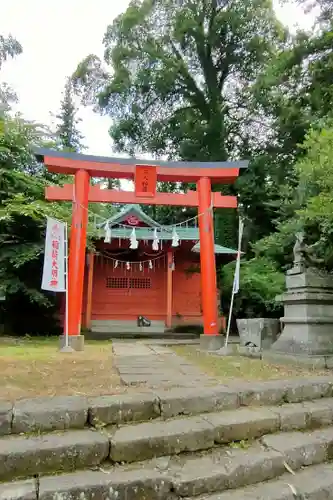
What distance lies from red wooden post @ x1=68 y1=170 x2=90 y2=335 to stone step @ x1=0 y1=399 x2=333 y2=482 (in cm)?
570

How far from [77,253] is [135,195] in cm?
197

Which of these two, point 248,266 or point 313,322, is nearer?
point 313,322

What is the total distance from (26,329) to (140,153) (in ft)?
43.9

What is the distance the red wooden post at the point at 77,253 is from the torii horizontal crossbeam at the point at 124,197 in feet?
0.89

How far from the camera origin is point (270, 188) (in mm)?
17781

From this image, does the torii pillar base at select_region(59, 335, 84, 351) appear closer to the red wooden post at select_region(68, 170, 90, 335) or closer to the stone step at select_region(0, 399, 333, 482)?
the red wooden post at select_region(68, 170, 90, 335)

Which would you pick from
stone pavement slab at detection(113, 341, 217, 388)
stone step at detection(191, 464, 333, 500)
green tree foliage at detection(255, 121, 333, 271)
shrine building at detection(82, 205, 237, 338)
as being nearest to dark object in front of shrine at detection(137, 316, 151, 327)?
shrine building at detection(82, 205, 237, 338)

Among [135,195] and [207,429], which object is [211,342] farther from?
[207,429]

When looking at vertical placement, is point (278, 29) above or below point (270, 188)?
above

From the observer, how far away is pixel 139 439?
2.57 metres

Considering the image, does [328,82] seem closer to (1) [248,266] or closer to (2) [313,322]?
(2) [313,322]

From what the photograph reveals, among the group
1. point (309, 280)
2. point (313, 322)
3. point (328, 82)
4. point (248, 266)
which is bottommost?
point (313, 322)

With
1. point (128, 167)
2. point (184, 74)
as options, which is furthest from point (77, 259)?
point (184, 74)

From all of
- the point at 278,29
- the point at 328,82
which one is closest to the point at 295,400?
the point at 328,82
